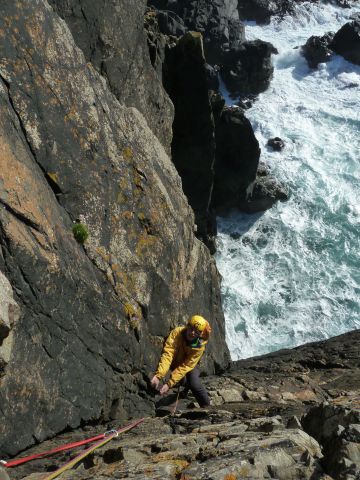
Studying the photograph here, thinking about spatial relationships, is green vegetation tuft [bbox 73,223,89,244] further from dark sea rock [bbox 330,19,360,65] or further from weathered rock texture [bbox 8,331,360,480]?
dark sea rock [bbox 330,19,360,65]

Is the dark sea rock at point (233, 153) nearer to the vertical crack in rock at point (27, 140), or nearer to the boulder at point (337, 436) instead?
the vertical crack in rock at point (27, 140)

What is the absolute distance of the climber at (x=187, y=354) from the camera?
38.8 ft

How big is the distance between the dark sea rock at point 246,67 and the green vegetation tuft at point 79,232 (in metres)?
42.2

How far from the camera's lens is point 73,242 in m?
10.8

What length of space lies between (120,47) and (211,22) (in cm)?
4206

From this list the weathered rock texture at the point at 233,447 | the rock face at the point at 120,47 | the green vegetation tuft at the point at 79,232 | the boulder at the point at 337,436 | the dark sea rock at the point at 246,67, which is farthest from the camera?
the dark sea rock at the point at 246,67

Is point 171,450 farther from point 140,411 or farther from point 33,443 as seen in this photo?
point 140,411

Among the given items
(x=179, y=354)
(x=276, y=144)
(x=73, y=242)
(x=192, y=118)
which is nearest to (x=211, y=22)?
(x=276, y=144)

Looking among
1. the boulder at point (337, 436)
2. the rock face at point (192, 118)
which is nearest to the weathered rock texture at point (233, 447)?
the boulder at point (337, 436)

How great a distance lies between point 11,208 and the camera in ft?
29.6

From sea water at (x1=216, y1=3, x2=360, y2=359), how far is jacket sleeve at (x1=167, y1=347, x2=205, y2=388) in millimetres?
20080

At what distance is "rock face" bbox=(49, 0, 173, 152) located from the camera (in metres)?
13.1

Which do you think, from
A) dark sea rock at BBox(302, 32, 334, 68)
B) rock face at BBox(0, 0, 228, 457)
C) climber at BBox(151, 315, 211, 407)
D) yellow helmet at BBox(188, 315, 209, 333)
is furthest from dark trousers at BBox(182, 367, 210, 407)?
dark sea rock at BBox(302, 32, 334, 68)

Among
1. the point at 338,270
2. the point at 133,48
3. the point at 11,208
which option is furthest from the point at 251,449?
the point at 338,270
